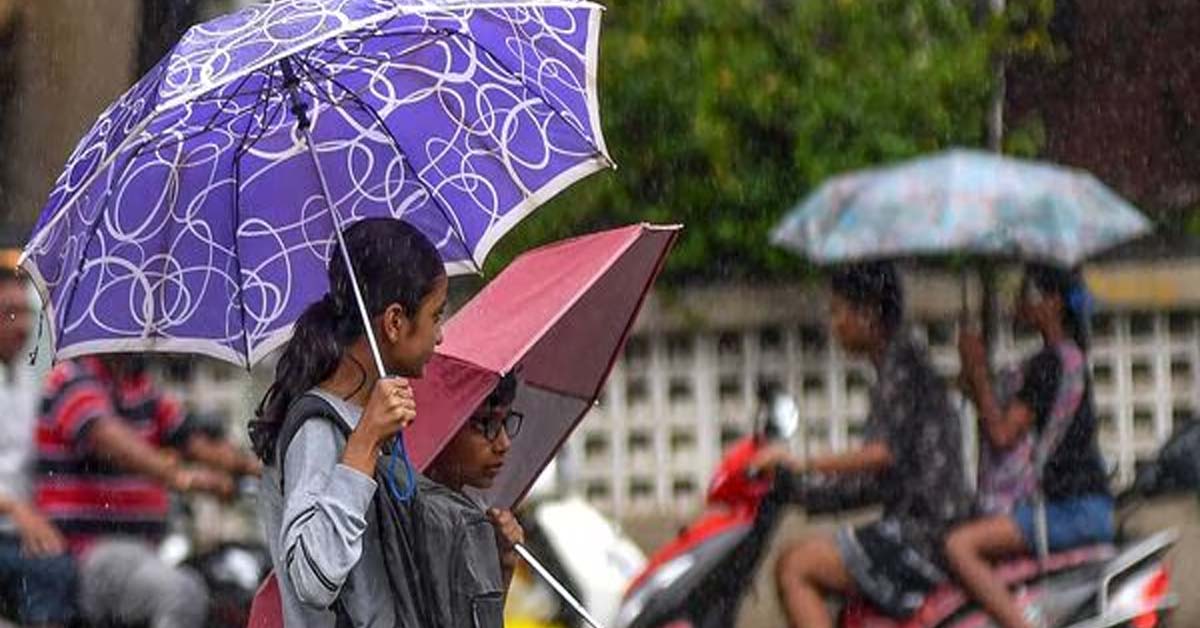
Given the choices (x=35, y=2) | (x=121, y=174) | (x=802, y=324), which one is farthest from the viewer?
(x=35, y=2)

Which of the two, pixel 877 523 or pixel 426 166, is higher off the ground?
pixel 426 166

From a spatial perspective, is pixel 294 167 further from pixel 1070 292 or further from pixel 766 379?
pixel 766 379

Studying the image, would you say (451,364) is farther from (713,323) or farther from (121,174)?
(713,323)

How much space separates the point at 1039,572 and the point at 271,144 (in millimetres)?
3516

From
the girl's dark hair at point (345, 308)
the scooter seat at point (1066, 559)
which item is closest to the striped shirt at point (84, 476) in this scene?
the scooter seat at point (1066, 559)

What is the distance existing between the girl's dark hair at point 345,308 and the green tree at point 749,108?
5.50m

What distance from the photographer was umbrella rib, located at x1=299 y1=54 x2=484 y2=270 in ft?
17.7

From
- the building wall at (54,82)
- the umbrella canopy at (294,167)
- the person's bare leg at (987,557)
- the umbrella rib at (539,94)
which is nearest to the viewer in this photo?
the umbrella canopy at (294,167)

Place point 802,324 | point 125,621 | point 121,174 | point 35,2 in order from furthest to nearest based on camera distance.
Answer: point 35,2, point 802,324, point 125,621, point 121,174

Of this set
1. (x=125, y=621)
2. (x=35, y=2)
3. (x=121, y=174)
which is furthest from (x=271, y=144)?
(x=35, y=2)

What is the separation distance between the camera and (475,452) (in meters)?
5.27

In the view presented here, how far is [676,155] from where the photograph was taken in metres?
10.5

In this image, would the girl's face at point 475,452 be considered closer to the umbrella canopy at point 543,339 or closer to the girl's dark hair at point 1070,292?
the umbrella canopy at point 543,339

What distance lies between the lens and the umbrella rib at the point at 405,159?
17.7ft
